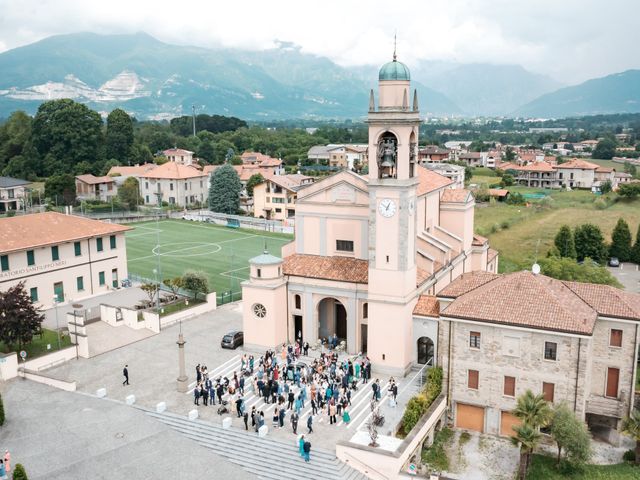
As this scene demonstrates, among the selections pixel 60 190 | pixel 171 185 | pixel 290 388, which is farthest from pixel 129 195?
pixel 290 388

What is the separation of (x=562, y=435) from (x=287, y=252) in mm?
20982

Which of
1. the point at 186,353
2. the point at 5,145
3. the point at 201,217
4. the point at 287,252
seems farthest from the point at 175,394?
the point at 5,145

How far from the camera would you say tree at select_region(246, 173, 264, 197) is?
103 meters

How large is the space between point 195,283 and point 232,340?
9.92 meters

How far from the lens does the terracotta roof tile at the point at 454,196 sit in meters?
46.0

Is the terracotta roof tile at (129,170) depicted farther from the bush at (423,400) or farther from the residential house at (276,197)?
the bush at (423,400)

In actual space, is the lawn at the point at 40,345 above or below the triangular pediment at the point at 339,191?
below

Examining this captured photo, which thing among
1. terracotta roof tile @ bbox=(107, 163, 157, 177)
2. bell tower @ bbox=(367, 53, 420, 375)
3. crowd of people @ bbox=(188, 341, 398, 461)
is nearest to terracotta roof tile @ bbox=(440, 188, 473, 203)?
bell tower @ bbox=(367, 53, 420, 375)

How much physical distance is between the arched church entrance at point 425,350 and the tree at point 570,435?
936cm

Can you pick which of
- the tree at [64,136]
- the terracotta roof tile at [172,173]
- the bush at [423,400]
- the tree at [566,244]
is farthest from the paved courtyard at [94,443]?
the tree at [64,136]

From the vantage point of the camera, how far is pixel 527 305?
30234 millimetres

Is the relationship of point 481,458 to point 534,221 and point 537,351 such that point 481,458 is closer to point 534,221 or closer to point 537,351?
point 537,351

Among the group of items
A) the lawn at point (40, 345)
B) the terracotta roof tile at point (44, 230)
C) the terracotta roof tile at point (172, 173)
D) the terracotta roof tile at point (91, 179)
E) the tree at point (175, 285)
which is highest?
the terracotta roof tile at point (172, 173)

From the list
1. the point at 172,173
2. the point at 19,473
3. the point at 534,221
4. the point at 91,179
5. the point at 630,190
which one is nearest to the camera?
the point at 19,473
